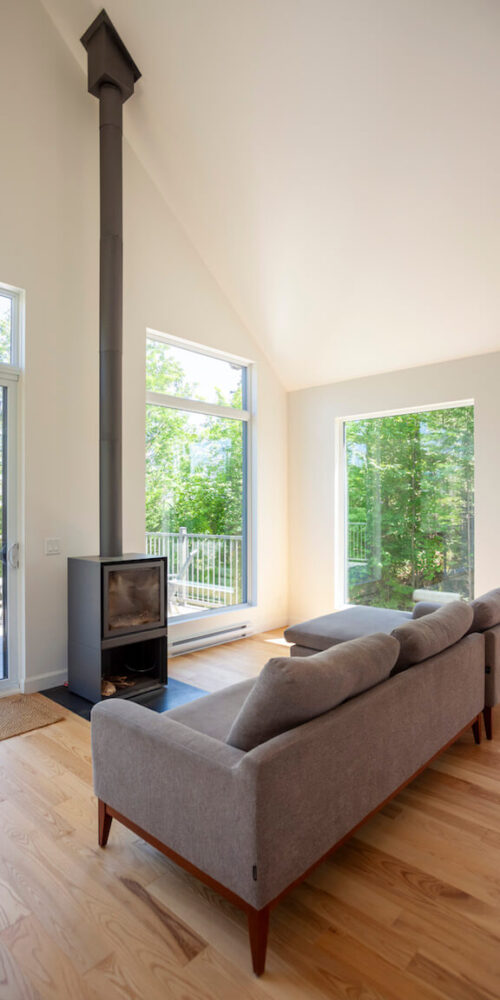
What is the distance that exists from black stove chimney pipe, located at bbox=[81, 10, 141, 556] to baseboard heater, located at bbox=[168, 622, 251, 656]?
1.22m

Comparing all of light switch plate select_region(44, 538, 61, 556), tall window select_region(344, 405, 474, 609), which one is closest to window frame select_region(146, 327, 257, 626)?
tall window select_region(344, 405, 474, 609)

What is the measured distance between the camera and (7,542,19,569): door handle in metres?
3.54

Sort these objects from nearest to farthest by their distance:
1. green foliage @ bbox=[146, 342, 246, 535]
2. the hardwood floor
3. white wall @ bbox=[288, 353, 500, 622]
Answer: the hardwood floor
white wall @ bbox=[288, 353, 500, 622]
green foliage @ bbox=[146, 342, 246, 535]

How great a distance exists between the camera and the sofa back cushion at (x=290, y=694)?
1522 millimetres

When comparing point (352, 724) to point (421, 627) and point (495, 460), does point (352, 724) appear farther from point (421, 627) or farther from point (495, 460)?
point (495, 460)

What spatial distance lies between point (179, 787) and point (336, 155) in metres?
3.74

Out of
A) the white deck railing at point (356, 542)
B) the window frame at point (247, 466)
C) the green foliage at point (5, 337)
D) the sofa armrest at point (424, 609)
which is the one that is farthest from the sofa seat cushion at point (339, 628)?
the green foliage at point (5, 337)

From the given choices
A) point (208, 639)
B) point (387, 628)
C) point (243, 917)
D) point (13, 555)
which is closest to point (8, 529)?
point (13, 555)

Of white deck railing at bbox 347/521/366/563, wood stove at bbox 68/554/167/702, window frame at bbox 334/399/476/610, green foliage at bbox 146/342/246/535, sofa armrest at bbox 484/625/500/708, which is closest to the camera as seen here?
sofa armrest at bbox 484/625/500/708

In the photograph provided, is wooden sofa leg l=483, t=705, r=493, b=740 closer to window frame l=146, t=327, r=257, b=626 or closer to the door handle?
window frame l=146, t=327, r=257, b=626

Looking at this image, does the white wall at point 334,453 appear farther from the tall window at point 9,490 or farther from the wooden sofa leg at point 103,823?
the wooden sofa leg at point 103,823

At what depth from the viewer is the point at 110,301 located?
11.9ft

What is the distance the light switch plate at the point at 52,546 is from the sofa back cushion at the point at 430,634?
2452mm

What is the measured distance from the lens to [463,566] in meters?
4.46
